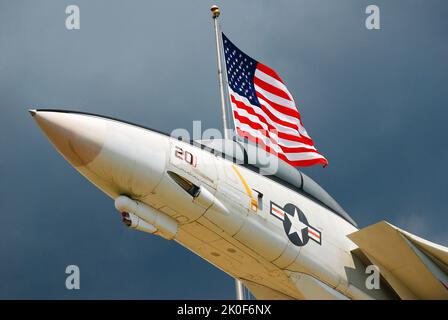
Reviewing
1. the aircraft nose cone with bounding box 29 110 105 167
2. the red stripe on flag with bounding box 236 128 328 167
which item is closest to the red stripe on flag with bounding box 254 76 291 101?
the red stripe on flag with bounding box 236 128 328 167

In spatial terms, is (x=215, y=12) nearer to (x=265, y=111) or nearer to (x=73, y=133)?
(x=265, y=111)

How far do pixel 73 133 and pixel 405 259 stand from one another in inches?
308

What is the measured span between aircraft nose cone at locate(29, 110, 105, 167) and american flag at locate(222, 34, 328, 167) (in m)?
5.58

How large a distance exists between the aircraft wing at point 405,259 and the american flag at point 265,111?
10.5ft

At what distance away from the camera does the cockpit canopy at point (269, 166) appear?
1598cm

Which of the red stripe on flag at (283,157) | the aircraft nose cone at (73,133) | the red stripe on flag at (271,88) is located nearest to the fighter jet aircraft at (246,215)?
the aircraft nose cone at (73,133)

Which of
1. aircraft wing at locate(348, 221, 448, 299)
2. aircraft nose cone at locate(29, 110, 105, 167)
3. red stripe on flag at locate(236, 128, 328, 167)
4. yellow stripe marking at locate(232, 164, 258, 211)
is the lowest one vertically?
aircraft wing at locate(348, 221, 448, 299)

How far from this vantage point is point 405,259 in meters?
17.0

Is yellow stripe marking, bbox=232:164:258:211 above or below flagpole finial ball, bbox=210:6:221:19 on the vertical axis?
below

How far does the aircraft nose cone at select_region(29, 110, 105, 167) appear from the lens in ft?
45.4

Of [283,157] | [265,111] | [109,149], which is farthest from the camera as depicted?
[265,111]

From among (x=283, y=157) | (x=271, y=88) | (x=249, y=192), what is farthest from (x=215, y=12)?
(x=249, y=192)

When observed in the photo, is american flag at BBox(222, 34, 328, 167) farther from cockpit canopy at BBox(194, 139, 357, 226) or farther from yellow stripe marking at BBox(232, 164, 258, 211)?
yellow stripe marking at BBox(232, 164, 258, 211)

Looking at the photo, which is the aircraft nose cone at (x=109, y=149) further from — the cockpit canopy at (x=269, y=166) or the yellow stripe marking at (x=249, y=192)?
the yellow stripe marking at (x=249, y=192)
